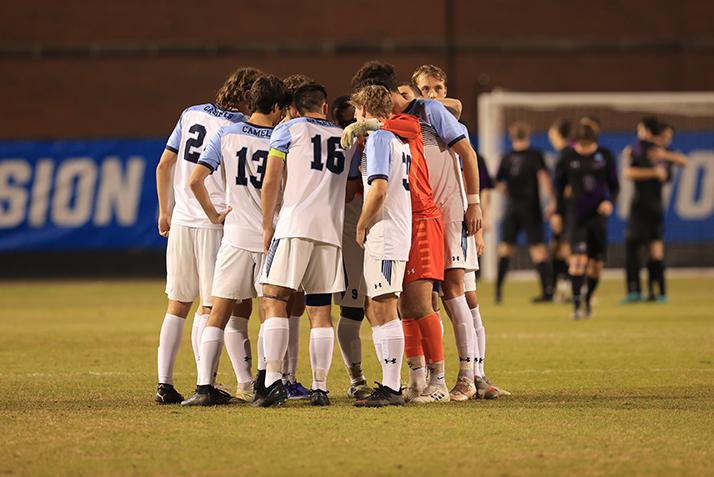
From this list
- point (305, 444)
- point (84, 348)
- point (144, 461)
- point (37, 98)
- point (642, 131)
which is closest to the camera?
point (144, 461)

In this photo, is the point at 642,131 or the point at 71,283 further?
the point at 71,283

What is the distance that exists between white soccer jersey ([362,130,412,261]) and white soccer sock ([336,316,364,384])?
78 centimetres

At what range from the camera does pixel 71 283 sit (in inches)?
679

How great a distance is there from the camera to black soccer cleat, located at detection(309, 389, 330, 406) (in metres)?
Answer: 5.47

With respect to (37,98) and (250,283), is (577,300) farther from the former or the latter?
(37,98)

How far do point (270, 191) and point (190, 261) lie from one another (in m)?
0.76

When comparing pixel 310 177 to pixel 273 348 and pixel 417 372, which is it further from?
pixel 417 372

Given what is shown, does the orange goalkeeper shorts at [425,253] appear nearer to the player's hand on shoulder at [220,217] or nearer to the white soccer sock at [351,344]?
the white soccer sock at [351,344]

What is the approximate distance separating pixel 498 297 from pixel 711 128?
769cm

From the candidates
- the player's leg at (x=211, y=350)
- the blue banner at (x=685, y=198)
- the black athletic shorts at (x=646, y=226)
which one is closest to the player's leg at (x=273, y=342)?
the player's leg at (x=211, y=350)

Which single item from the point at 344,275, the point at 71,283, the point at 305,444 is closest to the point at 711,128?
the point at 71,283

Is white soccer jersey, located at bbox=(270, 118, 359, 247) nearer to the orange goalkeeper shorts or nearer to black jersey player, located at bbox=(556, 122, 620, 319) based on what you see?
A: the orange goalkeeper shorts

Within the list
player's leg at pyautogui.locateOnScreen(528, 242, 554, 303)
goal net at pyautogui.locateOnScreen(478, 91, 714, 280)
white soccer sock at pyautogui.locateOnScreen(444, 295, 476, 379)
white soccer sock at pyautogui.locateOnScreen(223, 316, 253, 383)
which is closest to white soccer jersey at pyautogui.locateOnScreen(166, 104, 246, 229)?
white soccer sock at pyautogui.locateOnScreen(223, 316, 253, 383)

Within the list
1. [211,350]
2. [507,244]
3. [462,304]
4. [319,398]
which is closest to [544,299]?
[507,244]
